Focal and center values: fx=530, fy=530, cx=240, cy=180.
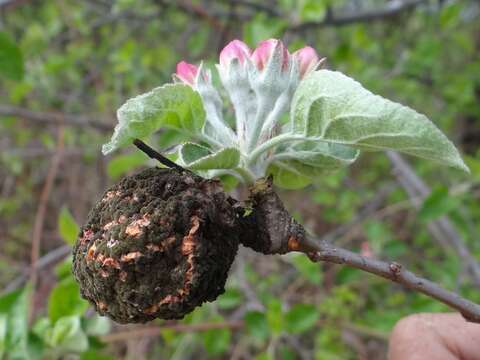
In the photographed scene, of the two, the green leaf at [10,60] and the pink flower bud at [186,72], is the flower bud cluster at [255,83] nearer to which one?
the pink flower bud at [186,72]

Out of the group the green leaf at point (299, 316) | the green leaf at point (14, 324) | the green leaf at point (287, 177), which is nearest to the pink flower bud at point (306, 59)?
the green leaf at point (287, 177)

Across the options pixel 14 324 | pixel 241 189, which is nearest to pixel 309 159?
pixel 14 324

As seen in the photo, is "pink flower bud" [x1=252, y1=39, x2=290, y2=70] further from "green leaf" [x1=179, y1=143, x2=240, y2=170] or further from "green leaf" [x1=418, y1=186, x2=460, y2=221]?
"green leaf" [x1=418, y1=186, x2=460, y2=221]

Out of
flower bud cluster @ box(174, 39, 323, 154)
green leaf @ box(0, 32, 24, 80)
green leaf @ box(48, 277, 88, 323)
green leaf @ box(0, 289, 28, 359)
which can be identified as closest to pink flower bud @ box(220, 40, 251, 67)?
flower bud cluster @ box(174, 39, 323, 154)

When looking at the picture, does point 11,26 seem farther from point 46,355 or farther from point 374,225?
point 46,355

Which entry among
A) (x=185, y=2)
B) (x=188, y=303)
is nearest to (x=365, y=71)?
(x=185, y=2)

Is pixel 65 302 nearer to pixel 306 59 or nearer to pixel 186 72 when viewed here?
pixel 186 72
